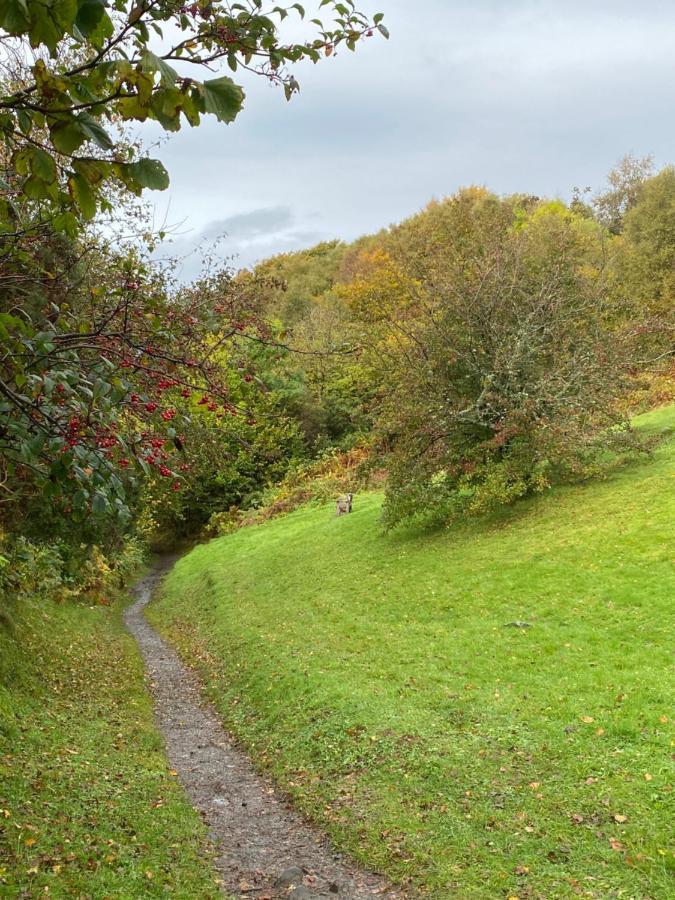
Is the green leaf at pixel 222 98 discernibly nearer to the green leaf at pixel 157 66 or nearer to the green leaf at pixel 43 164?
the green leaf at pixel 157 66

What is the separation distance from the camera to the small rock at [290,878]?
21.6 feet

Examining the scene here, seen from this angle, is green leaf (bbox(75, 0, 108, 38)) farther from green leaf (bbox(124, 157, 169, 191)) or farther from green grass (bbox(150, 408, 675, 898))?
green grass (bbox(150, 408, 675, 898))

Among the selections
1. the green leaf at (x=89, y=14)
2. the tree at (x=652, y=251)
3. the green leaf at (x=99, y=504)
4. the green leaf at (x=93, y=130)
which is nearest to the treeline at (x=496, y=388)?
the green leaf at (x=99, y=504)

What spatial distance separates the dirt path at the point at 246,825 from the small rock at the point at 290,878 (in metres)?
0.01

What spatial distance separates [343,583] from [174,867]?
12.0 metres

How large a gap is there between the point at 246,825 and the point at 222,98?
323 inches

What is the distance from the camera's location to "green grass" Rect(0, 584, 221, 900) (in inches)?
234

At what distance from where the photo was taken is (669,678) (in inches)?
358

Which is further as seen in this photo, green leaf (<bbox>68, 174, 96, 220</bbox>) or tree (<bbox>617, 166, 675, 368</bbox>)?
tree (<bbox>617, 166, 675, 368</bbox>)

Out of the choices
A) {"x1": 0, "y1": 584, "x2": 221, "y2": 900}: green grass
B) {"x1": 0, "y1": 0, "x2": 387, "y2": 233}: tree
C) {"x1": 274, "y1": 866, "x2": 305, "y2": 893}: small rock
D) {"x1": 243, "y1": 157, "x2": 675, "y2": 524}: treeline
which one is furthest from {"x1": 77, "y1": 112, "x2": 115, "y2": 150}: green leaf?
{"x1": 243, "y1": 157, "x2": 675, "y2": 524}: treeline

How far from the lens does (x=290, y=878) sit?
263 inches

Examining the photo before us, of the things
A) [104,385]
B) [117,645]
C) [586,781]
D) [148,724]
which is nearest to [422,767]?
[586,781]

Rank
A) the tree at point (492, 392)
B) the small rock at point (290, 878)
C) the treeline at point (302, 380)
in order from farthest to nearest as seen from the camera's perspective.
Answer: the tree at point (492, 392) < the small rock at point (290, 878) < the treeline at point (302, 380)

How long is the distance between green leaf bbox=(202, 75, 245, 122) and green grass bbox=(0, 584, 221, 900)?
19.8ft
